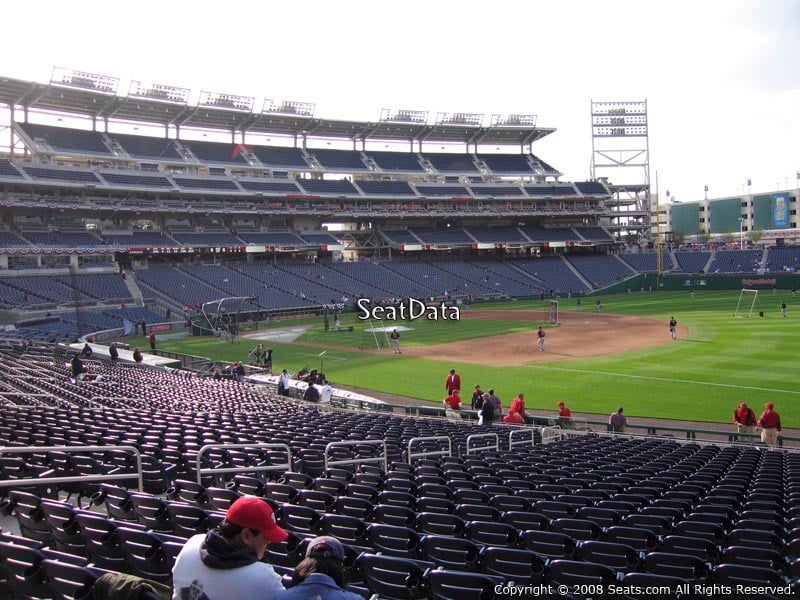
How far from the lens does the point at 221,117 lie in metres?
77.2

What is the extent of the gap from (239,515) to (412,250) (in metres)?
83.8

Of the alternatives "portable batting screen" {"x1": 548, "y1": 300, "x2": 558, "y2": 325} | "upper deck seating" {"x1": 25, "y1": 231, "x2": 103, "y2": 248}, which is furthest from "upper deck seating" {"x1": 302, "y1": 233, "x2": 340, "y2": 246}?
"portable batting screen" {"x1": 548, "y1": 300, "x2": 558, "y2": 325}

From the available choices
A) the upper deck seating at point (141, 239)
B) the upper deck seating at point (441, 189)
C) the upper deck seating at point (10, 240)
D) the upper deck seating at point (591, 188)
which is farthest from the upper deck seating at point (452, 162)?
the upper deck seating at point (10, 240)

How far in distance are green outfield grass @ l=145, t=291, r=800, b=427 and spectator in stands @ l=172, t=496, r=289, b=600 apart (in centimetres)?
2224

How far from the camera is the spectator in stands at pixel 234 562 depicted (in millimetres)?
3691

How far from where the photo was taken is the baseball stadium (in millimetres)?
6074

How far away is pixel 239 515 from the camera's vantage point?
3.77m

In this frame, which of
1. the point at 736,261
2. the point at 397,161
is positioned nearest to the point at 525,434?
the point at 736,261

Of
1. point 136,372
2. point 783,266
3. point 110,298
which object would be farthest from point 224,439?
point 783,266

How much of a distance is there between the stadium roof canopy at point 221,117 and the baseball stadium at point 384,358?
41 centimetres

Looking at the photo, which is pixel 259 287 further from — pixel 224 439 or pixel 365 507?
pixel 365 507

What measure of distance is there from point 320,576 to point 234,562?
1.76 feet

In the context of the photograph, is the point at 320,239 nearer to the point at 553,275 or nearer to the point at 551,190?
the point at 553,275

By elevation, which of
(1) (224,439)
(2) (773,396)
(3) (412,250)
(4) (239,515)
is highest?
(3) (412,250)
